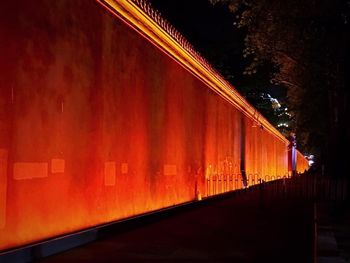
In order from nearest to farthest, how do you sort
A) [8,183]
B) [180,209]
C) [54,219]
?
[8,183] → [54,219] → [180,209]

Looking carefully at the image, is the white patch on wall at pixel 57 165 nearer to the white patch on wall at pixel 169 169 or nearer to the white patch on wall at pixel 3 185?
the white patch on wall at pixel 3 185

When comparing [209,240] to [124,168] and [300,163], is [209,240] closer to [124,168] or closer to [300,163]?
[124,168]

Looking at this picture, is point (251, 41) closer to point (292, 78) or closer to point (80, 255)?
point (292, 78)

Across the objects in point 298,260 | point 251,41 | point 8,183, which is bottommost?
point 298,260

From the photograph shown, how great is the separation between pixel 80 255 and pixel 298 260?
3.24 m

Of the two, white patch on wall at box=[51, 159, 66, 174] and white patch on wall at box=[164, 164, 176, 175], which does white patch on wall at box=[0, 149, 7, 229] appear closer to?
white patch on wall at box=[51, 159, 66, 174]

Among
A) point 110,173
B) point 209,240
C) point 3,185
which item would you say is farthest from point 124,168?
point 3,185

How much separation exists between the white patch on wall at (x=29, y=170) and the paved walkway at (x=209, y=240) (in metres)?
1.18

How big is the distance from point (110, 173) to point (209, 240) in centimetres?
234

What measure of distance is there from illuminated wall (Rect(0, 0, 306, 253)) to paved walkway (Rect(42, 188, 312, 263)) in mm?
664

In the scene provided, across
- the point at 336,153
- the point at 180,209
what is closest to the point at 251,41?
the point at 336,153

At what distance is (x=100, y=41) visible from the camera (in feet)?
35.3

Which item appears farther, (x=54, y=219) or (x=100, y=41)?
(x=100, y=41)

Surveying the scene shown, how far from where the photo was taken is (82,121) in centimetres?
999
